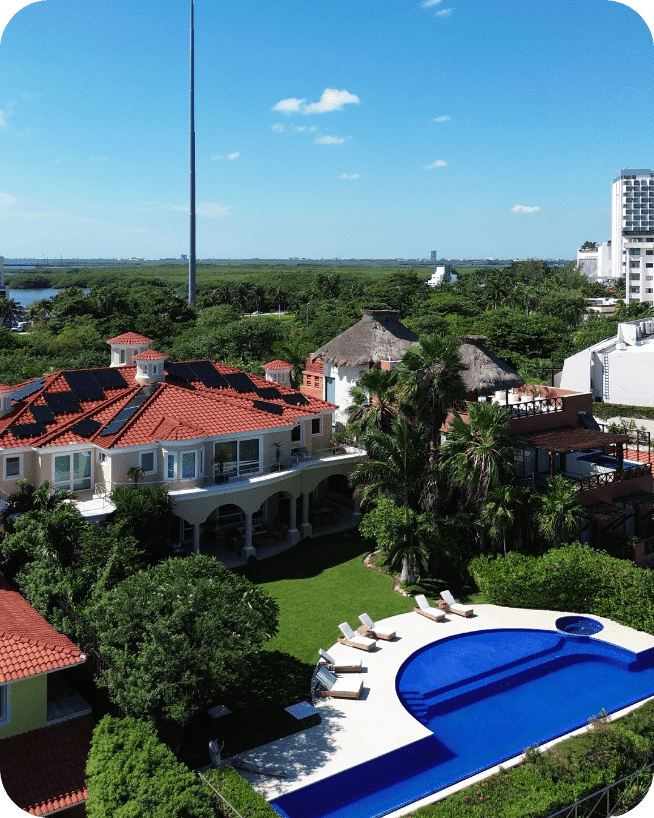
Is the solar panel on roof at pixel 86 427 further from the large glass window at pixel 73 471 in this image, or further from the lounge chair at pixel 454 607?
the lounge chair at pixel 454 607

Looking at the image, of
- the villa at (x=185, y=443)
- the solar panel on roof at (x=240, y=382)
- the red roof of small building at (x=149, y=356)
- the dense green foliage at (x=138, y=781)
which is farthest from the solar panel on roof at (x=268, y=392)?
the dense green foliage at (x=138, y=781)

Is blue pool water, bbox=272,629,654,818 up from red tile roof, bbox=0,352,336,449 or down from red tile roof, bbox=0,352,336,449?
down


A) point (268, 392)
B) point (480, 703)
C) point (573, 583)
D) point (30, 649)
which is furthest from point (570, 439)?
point (30, 649)

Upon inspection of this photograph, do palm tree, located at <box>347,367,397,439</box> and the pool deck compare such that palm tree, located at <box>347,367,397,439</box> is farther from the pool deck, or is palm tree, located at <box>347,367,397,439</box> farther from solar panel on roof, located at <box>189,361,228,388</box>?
the pool deck

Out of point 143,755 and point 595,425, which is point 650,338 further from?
point 143,755

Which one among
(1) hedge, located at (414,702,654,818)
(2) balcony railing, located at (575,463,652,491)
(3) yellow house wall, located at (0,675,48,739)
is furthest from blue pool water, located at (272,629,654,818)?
(2) balcony railing, located at (575,463,652,491)
